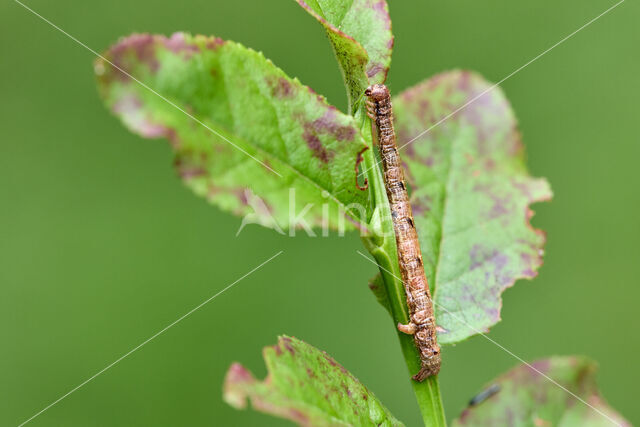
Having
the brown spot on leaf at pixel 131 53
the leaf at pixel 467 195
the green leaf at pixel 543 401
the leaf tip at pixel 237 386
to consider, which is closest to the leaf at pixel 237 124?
the brown spot on leaf at pixel 131 53

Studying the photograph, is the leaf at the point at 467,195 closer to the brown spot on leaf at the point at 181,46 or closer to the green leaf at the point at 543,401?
the green leaf at the point at 543,401

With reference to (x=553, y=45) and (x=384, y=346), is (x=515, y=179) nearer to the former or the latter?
(x=384, y=346)

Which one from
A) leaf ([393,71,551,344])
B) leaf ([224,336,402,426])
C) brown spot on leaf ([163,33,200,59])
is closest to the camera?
leaf ([224,336,402,426])

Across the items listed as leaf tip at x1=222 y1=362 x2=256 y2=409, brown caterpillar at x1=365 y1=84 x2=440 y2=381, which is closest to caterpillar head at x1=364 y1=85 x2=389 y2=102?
A: brown caterpillar at x1=365 y1=84 x2=440 y2=381

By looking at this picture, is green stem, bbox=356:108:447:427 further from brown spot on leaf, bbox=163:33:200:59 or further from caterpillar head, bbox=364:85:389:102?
brown spot on leaf, bbox=163:33:200:59

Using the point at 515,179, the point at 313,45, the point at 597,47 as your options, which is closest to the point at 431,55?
the point at 313,45

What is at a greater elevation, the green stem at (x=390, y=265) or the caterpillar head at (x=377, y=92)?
the caterpillar head at (x=377, y=92)
